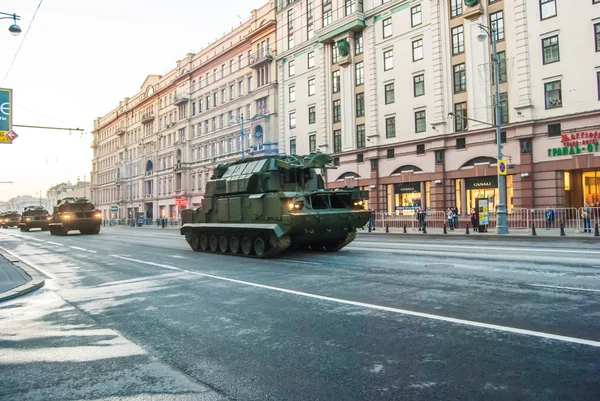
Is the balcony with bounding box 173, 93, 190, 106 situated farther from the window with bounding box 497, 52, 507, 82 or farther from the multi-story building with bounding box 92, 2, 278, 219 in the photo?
the window with bounding box 497, 52, 507, 82

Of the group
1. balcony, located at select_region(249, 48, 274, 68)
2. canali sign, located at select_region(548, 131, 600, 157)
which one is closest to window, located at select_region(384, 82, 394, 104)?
Result: canali sign, located at select_region(548, 131, 600, 157)

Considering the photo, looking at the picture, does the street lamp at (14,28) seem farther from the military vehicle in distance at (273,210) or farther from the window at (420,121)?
the window at (420,121)

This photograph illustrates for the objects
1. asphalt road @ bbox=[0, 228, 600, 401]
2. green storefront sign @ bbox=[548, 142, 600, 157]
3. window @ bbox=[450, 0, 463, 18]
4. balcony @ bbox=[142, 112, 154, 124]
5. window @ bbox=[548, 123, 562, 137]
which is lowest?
asphalt road @ bbox=[0, 228, 600, 401]

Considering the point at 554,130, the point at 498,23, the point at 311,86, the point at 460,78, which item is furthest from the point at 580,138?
the point at 311,86

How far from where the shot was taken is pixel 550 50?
27.0 metres

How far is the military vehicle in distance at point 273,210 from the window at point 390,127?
67.7 feet

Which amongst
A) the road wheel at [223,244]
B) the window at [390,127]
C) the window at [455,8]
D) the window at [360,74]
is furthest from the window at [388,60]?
the road wheel at [223,244]

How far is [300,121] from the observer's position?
44.7 meters

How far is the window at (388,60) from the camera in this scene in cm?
3593

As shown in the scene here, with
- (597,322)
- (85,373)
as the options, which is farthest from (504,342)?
(85,373)

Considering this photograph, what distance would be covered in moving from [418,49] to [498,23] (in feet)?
19.9

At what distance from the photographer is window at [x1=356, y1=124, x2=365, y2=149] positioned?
38531 mm

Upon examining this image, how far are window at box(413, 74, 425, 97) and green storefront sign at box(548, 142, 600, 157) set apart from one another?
409 inches

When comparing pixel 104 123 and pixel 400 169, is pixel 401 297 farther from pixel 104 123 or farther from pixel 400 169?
pixel 104 123
